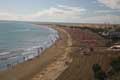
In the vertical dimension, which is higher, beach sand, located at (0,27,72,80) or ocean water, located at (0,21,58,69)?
beach sand, located at (0,27,72,80)

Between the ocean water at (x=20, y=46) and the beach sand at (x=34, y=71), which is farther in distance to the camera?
the ocean water at (x=20, y=46)

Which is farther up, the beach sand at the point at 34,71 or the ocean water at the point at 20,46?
the beach sand at the point at 34,71

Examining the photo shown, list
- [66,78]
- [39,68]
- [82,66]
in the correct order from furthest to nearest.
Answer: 1. [39,68]
2. [82,66]
3. [66,78]

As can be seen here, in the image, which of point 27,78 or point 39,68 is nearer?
point 27,78

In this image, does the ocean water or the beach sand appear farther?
the ocean water

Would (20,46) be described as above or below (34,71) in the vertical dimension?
below

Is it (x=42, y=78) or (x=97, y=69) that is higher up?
(x=97, y=69)

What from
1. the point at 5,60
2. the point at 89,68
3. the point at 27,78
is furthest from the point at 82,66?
the point at 5,60

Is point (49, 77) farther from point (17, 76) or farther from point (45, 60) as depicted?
Answer: point (45, 60)

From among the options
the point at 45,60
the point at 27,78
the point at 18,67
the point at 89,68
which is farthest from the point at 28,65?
the point at 89,68

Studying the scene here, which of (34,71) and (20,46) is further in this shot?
(20,46)

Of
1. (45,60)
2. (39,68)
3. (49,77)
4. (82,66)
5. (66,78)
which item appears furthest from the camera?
(45,60)
